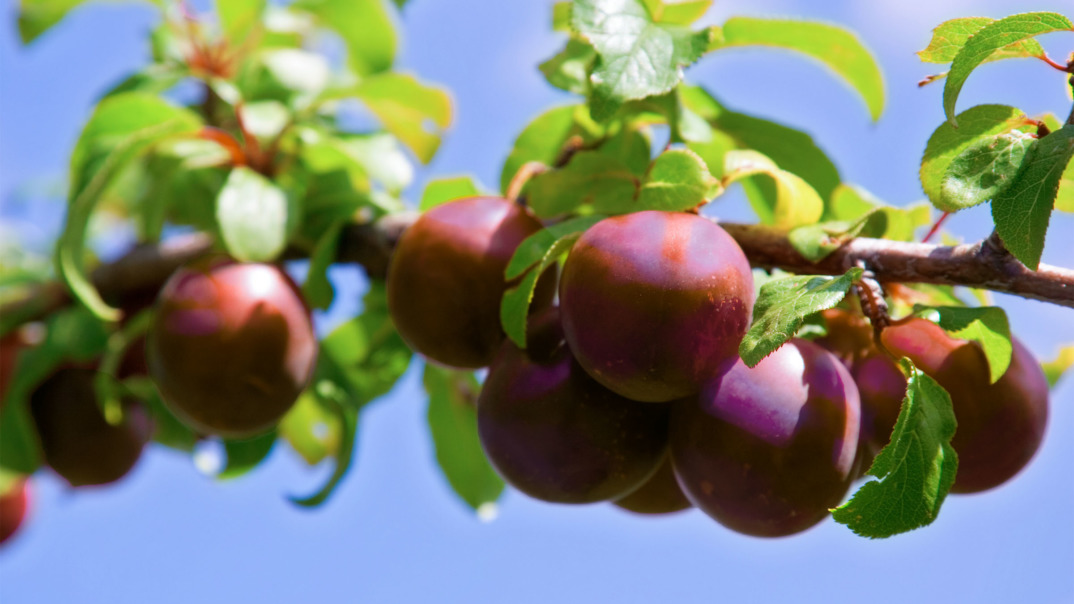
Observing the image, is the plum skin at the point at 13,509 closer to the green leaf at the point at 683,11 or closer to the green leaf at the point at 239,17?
the green leaf at the point at 239,17

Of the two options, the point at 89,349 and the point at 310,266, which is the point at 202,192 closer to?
the point at 89,349

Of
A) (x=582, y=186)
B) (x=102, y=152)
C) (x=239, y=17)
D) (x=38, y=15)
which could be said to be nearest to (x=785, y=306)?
(x=582, y=186)

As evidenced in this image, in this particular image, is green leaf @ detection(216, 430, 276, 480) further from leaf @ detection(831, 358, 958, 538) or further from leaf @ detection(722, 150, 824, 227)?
leaf @ detection(831, 358, 958, 538)

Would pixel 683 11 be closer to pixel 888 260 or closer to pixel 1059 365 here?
pixel 888 260

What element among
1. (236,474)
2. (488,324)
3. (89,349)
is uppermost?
(488,324)

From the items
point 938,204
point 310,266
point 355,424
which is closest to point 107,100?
point 310,266

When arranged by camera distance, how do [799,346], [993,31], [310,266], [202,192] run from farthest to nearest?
[202,192]
[310,266]
[799,346]
[993,31]

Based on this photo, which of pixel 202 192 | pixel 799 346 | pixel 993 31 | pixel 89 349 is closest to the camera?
pixel 993 31
